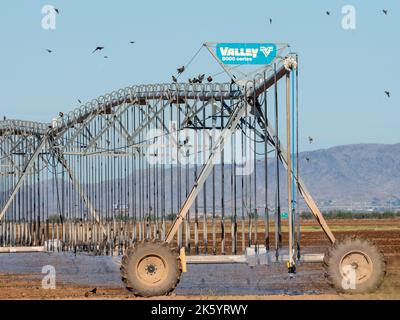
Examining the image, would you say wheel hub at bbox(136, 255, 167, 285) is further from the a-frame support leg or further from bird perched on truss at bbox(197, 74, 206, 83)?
the a-frame support leg

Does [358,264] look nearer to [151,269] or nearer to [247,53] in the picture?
[151,269]

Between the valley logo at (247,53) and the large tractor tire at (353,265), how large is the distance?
197 inches

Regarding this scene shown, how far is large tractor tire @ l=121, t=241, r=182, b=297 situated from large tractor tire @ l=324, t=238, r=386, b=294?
372cm

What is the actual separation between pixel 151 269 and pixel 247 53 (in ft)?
19.4

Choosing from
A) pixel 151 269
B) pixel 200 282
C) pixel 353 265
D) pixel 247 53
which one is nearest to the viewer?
pixel 353 265

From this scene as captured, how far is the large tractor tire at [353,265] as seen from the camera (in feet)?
87.5

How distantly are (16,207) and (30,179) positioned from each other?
157 inches

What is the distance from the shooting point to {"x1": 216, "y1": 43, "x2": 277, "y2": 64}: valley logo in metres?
27.8

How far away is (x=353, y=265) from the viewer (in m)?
26.8

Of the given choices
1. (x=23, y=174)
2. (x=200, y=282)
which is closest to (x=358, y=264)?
(x=200, y=282)

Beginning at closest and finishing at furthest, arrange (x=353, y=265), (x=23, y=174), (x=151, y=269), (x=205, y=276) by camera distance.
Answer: (x=353, y=265)
(x=151, y=269)
(x=205, y=276)
(x=23, y=174)

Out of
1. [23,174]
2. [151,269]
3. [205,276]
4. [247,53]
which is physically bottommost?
[205,276]

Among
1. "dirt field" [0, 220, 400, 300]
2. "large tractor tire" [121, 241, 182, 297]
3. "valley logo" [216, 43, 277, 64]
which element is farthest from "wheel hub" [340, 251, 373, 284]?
"valley logo" [216, 43, 277, 64]
